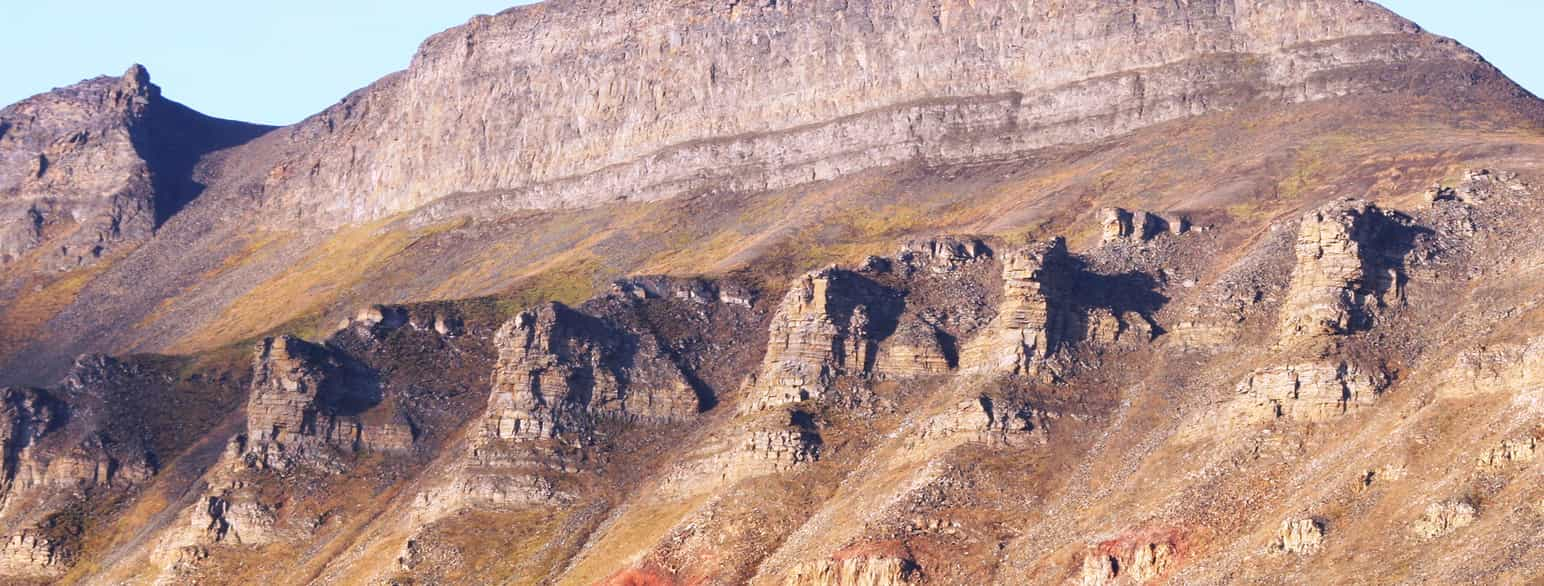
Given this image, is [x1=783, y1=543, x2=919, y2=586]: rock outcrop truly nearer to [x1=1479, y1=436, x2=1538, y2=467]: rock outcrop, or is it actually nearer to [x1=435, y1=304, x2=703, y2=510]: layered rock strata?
[x1=1479, y1=436, x2=1538, y2=467]: rock outcrop

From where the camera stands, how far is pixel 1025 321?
135125 mm

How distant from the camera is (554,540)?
137 m

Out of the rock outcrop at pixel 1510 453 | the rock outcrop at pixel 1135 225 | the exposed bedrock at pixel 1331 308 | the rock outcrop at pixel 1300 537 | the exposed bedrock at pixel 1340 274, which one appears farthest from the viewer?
the rock outcrop at pixel 1135 225

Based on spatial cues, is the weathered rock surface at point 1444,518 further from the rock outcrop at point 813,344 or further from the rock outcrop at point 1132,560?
the rock outcrop at point 813,344

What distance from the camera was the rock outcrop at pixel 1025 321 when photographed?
13388cm

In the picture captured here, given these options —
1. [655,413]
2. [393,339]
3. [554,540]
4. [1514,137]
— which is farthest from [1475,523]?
[393,339]

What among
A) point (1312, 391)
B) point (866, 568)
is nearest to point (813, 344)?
point (866, 568)

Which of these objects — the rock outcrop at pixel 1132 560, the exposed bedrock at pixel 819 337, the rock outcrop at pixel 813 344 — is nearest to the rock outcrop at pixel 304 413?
the rock outcrop at pixel 813 344

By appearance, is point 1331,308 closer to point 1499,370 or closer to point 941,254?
point 1499,370

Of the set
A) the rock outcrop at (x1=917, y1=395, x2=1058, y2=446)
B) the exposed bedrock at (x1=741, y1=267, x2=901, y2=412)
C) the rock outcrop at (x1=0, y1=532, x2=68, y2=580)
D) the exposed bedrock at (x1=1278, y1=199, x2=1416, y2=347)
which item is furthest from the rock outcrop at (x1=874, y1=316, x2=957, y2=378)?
the rock outcrop at (x1=0, y1=532, x2=68, y2=580)

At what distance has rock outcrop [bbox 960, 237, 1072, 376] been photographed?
134 meters

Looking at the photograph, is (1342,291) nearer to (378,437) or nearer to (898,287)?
(898,287)

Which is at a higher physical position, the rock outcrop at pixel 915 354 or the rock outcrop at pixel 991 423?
the rock outcrop at pixel 915 354

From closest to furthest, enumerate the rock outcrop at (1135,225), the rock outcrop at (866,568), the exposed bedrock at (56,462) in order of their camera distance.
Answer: the rock outcrop at (866,568)
the rock outcrop at (1135,225)
the exposed bedrock at (56,462)
